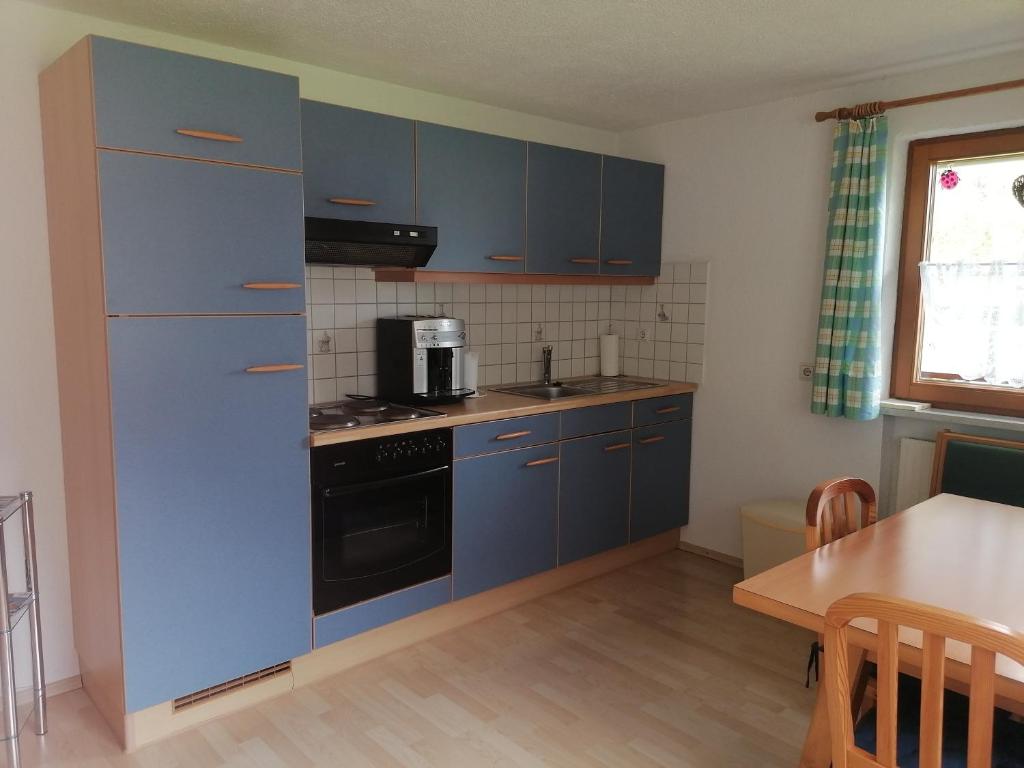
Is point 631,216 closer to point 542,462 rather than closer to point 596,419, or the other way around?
point 596,419

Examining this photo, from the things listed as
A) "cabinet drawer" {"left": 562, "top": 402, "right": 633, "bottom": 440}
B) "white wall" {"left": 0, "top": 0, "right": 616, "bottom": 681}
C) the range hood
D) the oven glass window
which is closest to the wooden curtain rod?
"cabinet drawer" {"left": 562, "top": 402, "right": 633, "bottom": 440}

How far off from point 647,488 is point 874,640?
2391 mm

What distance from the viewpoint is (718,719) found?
2539 millimetres

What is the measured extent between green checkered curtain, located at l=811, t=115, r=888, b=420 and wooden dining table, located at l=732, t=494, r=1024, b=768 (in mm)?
1052

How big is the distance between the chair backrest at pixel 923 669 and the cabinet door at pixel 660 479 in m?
2.36

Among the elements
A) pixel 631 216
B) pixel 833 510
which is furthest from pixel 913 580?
pixel 631 216

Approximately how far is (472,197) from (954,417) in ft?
7.14

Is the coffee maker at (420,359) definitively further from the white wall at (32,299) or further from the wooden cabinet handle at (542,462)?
the white wall at (32,299)

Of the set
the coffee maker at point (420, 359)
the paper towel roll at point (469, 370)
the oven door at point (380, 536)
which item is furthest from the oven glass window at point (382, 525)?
the paper towel roll at point (469, 370)

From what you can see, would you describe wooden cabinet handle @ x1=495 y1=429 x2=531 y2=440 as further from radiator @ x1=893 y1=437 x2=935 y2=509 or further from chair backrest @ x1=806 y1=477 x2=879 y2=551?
radiator @ x1=893 y1=437 x2=935 y2=509

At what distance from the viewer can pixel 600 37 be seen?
Answer: 106 inches

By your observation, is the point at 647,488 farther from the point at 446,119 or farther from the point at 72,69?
the point at 72,69

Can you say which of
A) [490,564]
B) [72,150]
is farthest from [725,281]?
[72,150]

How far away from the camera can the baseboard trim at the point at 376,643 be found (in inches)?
95.6
